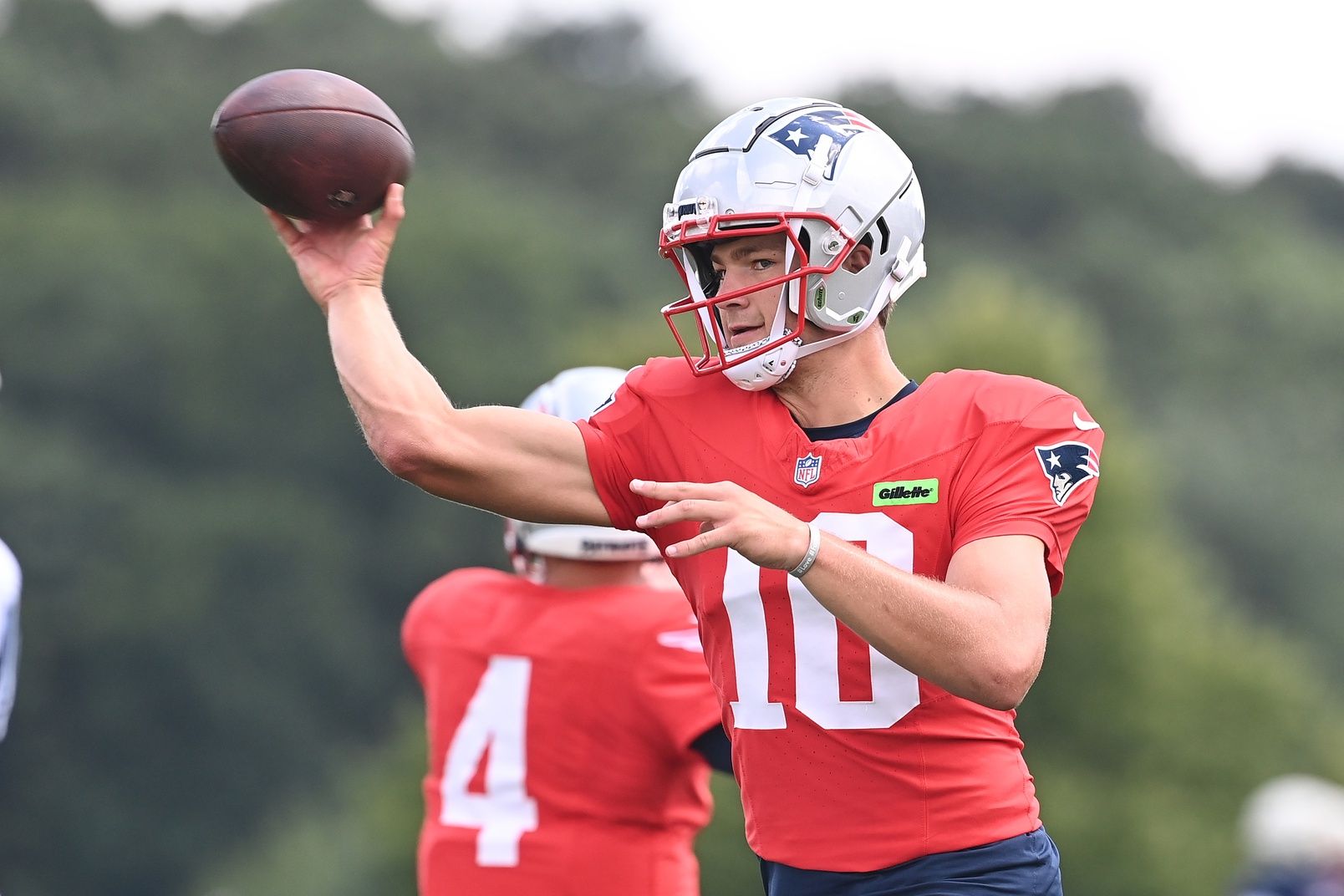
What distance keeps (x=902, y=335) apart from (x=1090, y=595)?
5.12 m

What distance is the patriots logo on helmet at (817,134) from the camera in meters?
3.84

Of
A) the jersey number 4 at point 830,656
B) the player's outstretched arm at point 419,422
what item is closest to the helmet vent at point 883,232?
the jersey number 4 at point 830,656

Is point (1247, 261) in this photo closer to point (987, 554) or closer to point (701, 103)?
point (701, 103)

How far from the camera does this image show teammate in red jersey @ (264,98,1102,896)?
3.59 metres

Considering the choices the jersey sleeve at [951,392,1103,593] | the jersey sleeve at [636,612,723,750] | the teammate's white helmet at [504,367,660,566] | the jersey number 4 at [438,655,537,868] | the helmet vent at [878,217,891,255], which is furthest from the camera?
the teammate's white helmet at [504,367,660,566]

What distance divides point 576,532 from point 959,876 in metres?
1.79

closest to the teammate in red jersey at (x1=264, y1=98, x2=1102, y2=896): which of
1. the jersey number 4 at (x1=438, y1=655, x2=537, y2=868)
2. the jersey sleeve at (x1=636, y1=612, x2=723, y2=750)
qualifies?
the jersey sleeve at (x1=636, y1=612, x2=723, y2=750)

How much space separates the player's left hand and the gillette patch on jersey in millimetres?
409

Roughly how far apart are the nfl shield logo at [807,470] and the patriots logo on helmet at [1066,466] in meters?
→ 0.41

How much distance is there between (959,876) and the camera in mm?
3576

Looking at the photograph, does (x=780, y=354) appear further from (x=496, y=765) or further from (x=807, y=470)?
(x=496, y=765)

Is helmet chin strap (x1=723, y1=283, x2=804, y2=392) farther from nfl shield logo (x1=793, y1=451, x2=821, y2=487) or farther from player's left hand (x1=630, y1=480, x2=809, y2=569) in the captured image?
player's left hand (x1=630, y1=480, x2=809, y2=569)

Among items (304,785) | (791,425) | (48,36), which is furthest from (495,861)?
(48,36)

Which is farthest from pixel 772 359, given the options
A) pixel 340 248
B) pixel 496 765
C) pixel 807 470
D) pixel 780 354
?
pixel 496 765
